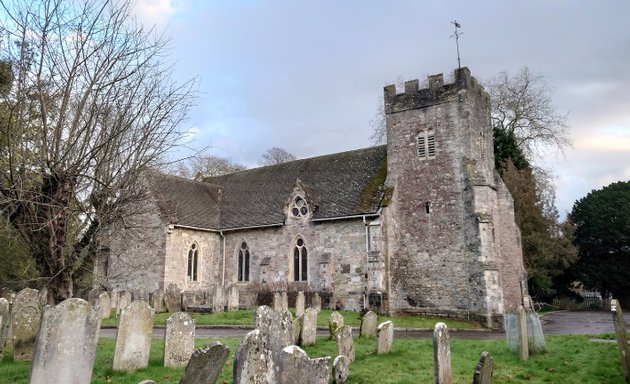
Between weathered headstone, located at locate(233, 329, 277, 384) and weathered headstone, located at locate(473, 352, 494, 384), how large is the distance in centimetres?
311

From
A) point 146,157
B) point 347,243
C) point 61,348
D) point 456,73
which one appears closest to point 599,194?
point 456,73

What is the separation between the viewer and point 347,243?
24453 mm

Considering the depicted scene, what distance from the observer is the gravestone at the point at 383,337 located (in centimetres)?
1129

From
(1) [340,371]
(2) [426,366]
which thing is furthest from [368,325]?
(1) [340,371]

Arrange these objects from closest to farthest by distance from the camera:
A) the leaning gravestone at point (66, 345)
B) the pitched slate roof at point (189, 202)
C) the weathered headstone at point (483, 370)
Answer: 1. the leaning gravestone at point (66, 345)
2. the weathered headstone at point (483, 370)
3. the pitched slate roof at point (189, 202)

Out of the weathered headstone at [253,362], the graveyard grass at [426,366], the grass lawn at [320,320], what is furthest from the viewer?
the grass lawn at [320,320]

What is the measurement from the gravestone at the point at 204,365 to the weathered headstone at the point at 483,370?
3.65 meters

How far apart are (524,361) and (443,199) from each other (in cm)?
1322

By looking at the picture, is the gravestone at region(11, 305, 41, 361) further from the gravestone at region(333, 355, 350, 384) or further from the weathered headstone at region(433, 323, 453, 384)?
the weathered headstone at region(433, 323, 453, 384)

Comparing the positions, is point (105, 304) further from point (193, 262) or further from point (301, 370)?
point (301, 370)

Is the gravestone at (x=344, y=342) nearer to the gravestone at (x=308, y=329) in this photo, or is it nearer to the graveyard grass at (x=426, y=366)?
the graveyard grass at (x=426, y=366)

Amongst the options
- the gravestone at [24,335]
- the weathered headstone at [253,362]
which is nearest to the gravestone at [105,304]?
the gravestone at [24,335]

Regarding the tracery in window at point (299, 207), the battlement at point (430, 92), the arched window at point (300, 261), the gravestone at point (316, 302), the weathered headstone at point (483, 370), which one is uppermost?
the battlement at point (430, 92)

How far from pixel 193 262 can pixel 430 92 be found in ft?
51.2
